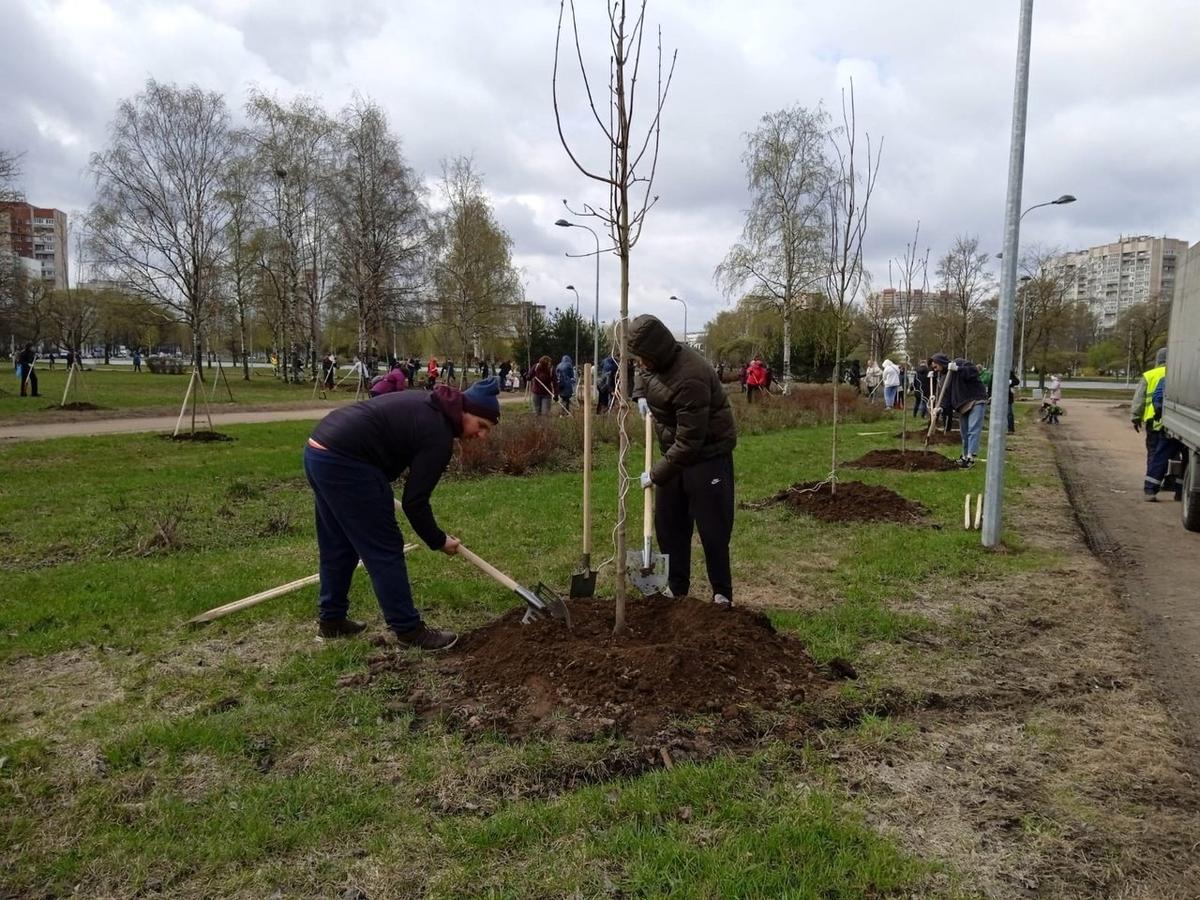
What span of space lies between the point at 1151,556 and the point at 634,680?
5.66 m

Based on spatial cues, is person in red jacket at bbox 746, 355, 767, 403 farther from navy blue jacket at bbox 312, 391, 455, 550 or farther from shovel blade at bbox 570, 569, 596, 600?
navy blue jacket at bbox 312, 391, 455, 550

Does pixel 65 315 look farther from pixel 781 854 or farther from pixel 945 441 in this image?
pixel 781 854

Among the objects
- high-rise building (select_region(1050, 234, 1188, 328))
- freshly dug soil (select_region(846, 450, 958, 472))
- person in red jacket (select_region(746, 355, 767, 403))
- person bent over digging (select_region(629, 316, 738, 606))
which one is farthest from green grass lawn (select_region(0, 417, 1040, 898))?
high-rise building (select_region(1050, 234, 1188, 328))

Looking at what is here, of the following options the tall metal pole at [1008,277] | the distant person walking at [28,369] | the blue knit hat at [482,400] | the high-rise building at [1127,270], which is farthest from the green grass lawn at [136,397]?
the high-rise building at [1127,270]

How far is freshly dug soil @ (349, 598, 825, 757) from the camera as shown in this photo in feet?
10.7

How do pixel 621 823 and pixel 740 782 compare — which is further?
pixel 740 782

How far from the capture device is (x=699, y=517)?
445 cm

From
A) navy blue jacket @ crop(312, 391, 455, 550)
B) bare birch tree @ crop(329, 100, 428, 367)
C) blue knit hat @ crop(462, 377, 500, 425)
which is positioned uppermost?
bare birch tree @ crop(329, 100, 428, 367)

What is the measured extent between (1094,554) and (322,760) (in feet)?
21.3

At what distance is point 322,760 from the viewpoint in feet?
10.00

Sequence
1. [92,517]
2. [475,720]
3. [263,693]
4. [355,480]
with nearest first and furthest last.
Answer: [475,720], [263,693], [355,480], [92,517]

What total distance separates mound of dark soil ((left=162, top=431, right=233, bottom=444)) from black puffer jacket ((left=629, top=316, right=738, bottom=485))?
38.4 feet

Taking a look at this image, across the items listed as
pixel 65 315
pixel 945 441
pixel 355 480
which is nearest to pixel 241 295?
pixel 65 315

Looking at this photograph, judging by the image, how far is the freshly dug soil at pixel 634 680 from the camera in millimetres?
3258
